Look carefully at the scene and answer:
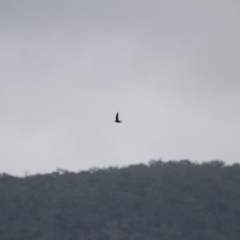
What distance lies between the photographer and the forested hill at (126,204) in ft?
176

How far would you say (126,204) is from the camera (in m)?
56.3

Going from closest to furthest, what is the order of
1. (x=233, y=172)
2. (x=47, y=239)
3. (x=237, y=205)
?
(x=47, y=239)
(x=237, y=205)
(x=233, y=172)

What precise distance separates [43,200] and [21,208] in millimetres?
1661

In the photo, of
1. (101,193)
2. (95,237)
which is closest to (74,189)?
(101,193)

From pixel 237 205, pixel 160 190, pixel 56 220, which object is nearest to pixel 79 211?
pixel 56 220

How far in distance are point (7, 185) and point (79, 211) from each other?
20.1ft

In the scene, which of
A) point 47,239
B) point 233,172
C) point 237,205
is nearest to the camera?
point 47,239

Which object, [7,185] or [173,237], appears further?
[7,185]

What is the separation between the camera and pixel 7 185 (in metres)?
59.7

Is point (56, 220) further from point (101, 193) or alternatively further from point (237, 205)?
point (237, 205)

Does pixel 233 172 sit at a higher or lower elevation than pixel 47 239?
higher

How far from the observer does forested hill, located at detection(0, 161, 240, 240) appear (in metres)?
53.7

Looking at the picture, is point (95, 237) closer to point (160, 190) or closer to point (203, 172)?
point (160, 190)

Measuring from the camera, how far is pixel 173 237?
53344 mm
